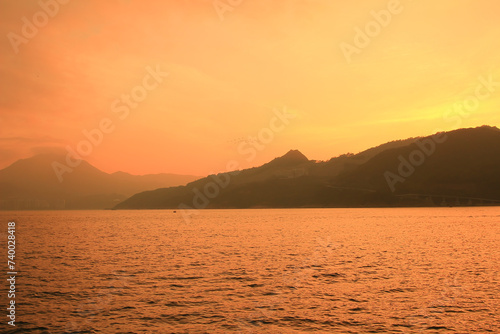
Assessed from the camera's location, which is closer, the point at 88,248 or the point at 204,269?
the point at 204,269

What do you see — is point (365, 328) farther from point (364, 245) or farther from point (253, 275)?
point (364, 245)


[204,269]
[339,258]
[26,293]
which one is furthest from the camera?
[339,258]

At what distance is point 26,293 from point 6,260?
112 ft

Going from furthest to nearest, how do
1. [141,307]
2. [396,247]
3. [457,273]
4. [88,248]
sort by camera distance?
[88,248], [396,247], [457,273], [141,307]

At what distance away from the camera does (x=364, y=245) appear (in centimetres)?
9669

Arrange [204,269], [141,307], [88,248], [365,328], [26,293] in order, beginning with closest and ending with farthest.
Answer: [365,328]
[141,307]
[26,293]
[204,269]
[88,248]

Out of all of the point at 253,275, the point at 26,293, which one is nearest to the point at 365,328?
the point at 253,275

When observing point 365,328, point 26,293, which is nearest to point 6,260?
point 26,293

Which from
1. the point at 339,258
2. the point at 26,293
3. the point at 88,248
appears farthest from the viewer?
the point at 88,248

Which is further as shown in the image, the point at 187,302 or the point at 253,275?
the point at 253,275

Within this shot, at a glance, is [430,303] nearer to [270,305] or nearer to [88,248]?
[270,305]

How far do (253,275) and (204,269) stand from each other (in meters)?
9.22

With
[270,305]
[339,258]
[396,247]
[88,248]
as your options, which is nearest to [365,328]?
[270,305]

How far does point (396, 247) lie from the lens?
91.6 meters
